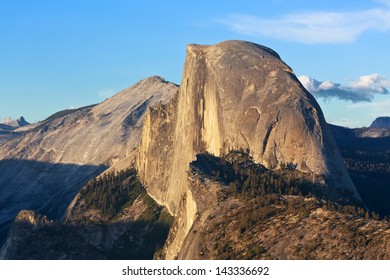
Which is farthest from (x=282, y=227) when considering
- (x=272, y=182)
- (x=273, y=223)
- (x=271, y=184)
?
(x=272, y=182)

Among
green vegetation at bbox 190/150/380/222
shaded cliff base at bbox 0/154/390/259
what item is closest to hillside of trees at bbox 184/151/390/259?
shaded cliff base at bbox 0/154/390/259

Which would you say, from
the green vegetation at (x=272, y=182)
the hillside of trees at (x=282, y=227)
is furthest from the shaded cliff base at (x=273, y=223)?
the green vegetation at (x=272, y=182)

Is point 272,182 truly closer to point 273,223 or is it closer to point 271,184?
point 271,184

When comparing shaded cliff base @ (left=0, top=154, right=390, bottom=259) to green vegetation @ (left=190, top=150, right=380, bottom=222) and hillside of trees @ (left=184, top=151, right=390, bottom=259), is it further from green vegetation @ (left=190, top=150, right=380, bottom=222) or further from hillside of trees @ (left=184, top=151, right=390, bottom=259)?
green vegetation @ (left=190, top=150, right=380, bottom=222)

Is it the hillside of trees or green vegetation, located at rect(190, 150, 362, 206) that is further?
green vegetation, located at rect(190, 150, 362, 206)

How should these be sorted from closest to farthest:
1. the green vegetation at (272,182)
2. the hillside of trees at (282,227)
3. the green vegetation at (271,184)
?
the hillside of trees at (282,227) < the green vegetation at (271,184) < the green vegetation at (272,182)

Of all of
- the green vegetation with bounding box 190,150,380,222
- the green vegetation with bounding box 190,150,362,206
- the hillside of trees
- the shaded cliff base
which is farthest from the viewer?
the green vegetation with bounding box 190,150,362,206

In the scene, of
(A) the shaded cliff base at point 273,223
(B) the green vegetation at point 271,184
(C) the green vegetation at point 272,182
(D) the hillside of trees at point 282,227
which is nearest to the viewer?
(D) the hillside of trees at point 282,227

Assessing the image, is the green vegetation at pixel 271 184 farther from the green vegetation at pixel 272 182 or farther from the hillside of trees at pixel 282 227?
the hillside of trees at pixel 282 227
